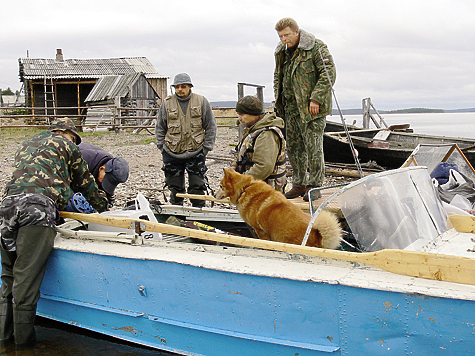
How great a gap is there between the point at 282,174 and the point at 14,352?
10.2ft

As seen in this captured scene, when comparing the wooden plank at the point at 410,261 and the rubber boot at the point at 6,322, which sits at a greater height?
the wooden plank at the point at 410,261

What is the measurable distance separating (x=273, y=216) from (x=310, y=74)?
2.79 m

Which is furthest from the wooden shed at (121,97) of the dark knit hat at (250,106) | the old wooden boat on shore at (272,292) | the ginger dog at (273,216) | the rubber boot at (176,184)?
the old wooden boat on shore at (272,292)

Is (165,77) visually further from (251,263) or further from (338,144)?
(251,263)

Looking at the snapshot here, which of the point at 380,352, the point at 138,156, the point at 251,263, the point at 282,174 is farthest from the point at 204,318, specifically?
the point at 138,156

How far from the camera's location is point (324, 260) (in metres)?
2.84

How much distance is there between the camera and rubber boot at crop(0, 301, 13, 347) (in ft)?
12.3

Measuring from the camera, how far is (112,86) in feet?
95.5

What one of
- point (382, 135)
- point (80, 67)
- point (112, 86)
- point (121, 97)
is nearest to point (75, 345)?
point (382, 135)

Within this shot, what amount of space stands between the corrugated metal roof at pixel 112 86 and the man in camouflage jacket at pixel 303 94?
78.0 feet

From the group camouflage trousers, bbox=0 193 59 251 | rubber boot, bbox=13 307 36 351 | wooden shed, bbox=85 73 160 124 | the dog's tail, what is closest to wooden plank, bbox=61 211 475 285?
the dog's tail

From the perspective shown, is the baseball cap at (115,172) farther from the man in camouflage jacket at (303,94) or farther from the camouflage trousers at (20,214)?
the man in camouflage jacket at (303,94)

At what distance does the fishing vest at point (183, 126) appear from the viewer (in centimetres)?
589

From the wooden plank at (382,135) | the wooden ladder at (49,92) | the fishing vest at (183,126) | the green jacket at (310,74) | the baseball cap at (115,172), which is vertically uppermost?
the wooden ladder at (49,92)
